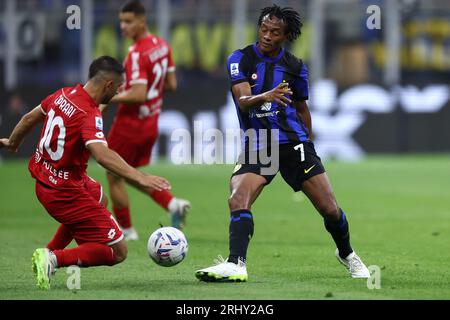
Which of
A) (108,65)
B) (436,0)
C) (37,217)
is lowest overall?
(37,217)

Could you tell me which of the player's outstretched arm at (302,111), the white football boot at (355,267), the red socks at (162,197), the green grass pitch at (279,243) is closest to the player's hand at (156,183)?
the green grass pitch at (279,243)

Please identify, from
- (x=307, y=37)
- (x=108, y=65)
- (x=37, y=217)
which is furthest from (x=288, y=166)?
(x=307, y=37)

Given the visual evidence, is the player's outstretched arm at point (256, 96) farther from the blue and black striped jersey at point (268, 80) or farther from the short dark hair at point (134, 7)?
the short dark hair at point (134, 7)

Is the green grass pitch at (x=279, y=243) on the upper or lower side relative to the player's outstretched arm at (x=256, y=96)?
lower

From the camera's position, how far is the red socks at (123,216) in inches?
506

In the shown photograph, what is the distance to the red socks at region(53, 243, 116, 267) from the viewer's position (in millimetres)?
8789

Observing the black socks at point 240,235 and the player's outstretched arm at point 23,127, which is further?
the player's outstretched arm at point 23,127

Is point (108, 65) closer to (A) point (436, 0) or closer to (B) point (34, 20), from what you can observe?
(B) point (34, 20)

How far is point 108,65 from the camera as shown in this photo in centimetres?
884

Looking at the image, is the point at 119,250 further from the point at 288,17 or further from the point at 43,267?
the point at 288,17

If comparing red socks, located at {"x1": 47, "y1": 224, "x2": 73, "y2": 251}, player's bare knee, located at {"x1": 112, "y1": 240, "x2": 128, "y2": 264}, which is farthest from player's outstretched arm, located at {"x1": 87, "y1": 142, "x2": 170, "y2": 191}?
red socks, located at {"x1": 47, "y1": 224, "x2": 73, "y2": 251}

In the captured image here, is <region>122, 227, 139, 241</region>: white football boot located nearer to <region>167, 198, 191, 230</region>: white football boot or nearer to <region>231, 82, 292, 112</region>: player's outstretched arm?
<region>167, 198, 191, 230</region>: white football boot

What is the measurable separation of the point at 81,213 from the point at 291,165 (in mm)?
1815
